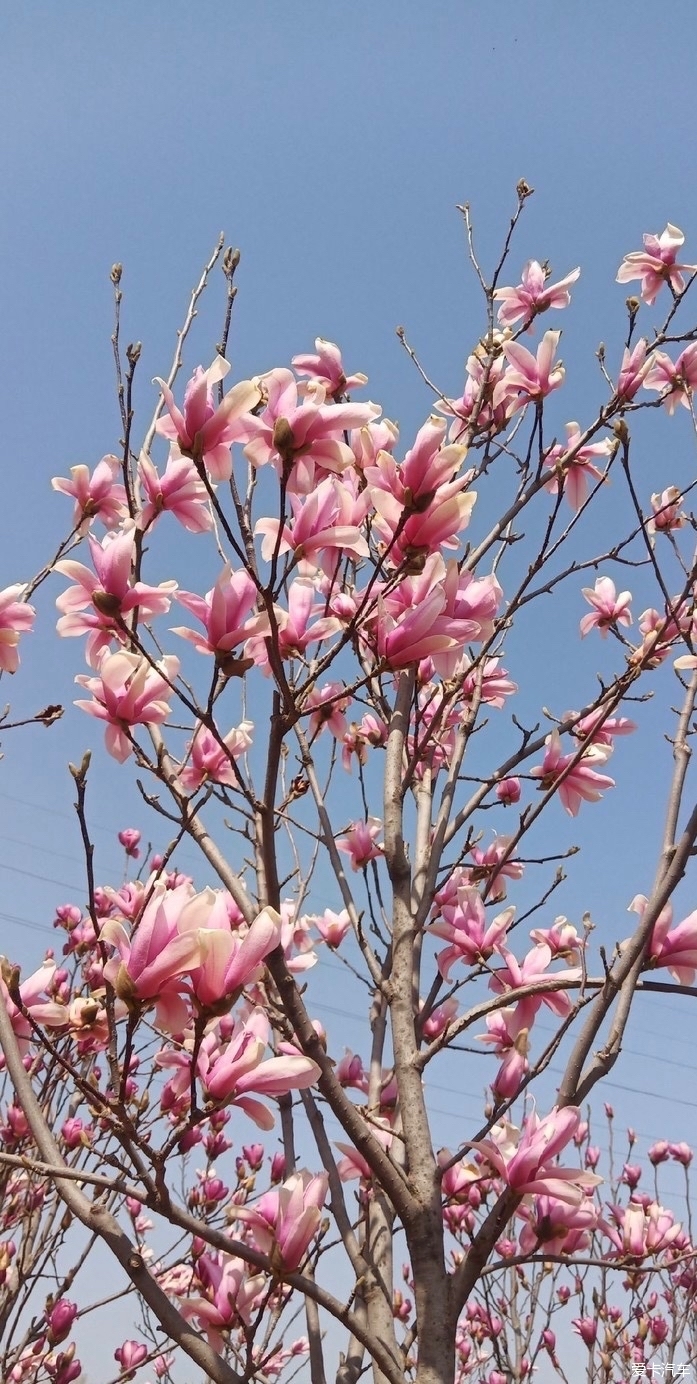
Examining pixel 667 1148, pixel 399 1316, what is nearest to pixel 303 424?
pixel 399 1316

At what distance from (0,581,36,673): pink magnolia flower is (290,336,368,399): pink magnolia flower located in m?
0.92

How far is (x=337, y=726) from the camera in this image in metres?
2.35

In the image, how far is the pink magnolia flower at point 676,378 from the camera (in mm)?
2701

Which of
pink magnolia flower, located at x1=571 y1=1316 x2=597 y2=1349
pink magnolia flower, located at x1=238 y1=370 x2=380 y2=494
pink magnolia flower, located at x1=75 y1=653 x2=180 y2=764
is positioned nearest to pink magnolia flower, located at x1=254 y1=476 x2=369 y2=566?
pink magnolia flower, located at x1=238 y1=370 x2=380 y2=494

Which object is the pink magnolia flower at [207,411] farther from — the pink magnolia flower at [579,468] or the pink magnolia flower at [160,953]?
the pink magnolia flower at [579,468]

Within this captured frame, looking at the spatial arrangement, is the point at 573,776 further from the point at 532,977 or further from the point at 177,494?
the point at 177,494

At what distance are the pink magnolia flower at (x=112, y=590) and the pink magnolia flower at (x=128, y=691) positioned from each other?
0.07 meters

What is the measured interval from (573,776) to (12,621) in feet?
4.29

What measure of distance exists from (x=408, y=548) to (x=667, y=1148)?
489 cm

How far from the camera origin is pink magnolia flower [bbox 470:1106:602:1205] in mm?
1390

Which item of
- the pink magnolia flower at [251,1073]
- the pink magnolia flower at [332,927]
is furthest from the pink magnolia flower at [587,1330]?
the pink magnolia flower at [251,1073]

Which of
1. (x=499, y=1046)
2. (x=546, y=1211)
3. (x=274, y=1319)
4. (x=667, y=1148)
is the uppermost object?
(x=667, y=1148)

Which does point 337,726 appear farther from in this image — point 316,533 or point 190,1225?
point 190,1225

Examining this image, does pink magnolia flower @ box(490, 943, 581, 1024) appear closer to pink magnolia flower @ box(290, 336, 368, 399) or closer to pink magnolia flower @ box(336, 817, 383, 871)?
pink magnolia flower @ box(336, 817, 383, 871)
